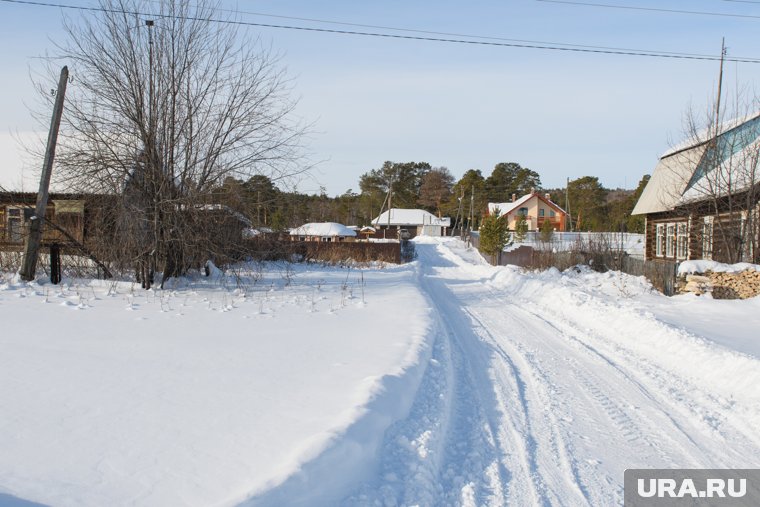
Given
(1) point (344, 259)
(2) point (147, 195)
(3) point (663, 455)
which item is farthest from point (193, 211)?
(1) point (344, 259)

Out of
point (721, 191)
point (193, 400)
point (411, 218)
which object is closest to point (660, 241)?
point (721, 191)

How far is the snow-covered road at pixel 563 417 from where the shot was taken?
442 cm

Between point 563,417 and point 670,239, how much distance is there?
78.8ft

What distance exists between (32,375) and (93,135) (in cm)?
969

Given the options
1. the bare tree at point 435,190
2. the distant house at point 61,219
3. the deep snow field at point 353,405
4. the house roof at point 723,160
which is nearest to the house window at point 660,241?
the house roof at point 723,160

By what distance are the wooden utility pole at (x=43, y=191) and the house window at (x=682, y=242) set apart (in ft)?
77.4

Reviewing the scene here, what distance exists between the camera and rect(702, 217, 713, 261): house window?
20.0 meters

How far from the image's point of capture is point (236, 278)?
53.2ft

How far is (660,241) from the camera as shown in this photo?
28.3m

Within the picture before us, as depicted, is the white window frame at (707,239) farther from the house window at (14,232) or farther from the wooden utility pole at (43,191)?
the house window at (14,232)

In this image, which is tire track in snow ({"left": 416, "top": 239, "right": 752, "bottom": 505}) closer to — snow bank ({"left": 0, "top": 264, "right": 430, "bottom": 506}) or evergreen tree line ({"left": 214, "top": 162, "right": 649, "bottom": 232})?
snow bank ({"left": 0, "top": 264, "right": 430, "bottom": 506})

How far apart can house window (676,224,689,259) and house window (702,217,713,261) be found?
244 cm

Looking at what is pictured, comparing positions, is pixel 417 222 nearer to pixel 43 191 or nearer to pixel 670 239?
pixel 670 239

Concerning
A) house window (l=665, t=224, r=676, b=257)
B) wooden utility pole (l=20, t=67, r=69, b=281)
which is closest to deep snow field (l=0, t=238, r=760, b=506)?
wooden utility pole (l=20, t=67, r=69, b=281)
